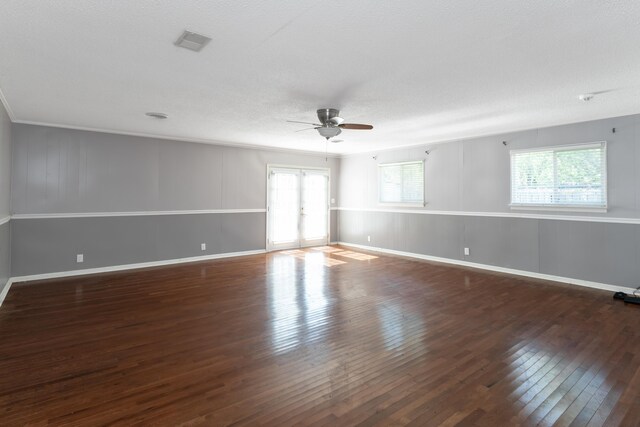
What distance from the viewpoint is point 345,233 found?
8.95 meters

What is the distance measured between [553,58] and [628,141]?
9.32 ft

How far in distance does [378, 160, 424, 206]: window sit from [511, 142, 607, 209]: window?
183 cm

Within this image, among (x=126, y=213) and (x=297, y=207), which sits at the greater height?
(x=297, y=207)

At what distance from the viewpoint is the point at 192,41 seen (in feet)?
8.13

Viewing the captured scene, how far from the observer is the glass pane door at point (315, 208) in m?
8.41

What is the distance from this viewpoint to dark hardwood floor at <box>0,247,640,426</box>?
79.8 inches

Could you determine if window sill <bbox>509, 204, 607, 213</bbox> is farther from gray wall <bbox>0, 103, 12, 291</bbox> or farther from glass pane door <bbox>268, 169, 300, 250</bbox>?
gray wall <bbox>0, 103, 12, 291</bbox>

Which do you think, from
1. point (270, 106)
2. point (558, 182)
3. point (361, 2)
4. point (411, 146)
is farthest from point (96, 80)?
point (558, 182)

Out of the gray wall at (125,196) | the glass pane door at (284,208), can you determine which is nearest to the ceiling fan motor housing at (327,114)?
the gray wall at (125,196)

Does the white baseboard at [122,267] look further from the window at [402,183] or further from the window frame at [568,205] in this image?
the window frame at [568,205]

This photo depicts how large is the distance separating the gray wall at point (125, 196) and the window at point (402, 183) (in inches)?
105

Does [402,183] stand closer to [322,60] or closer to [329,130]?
[329,130]

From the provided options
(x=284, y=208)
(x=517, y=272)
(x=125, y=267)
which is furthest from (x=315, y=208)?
(x=517, y=272)

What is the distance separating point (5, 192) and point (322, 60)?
179 inches
